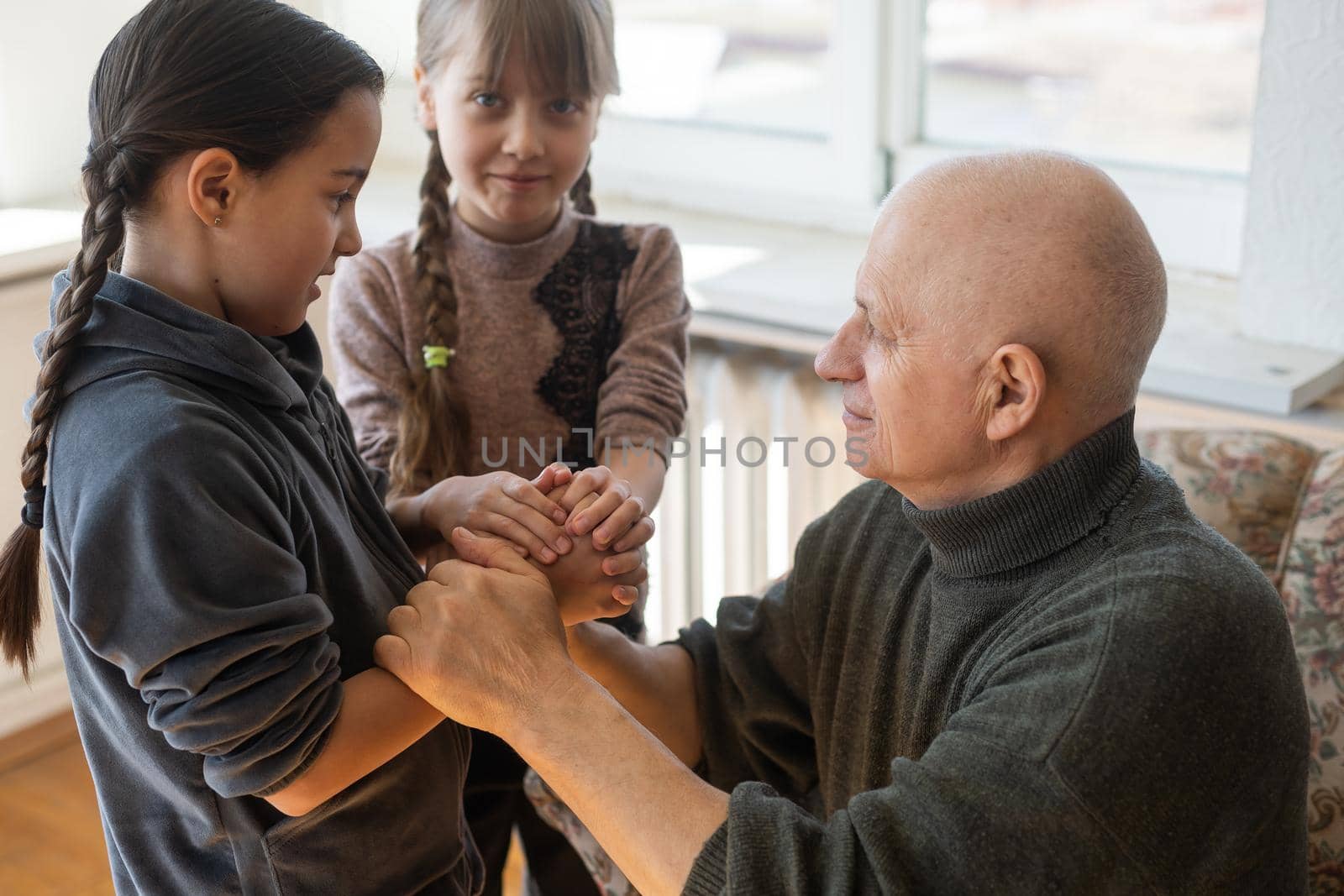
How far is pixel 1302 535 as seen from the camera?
1.56 m

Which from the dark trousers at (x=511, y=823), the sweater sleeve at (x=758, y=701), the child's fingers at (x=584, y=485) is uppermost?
the child's fingers at (x=584, y=485)

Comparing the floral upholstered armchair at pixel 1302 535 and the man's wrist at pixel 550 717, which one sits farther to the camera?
the floral upholstered armchair at pixel 1302 535

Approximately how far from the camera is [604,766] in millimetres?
1163

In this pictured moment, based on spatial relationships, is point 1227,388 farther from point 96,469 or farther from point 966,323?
point 96,469

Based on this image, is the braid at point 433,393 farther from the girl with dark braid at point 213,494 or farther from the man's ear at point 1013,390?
the man's ear at point 1013,390

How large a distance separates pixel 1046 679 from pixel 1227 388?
1139 millimetres

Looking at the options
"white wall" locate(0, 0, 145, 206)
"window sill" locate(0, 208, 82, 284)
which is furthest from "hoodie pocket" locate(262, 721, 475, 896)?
"white wall" locate(0, 0, 145, 206)

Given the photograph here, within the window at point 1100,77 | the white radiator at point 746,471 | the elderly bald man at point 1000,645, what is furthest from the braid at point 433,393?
the window at point 1100,77

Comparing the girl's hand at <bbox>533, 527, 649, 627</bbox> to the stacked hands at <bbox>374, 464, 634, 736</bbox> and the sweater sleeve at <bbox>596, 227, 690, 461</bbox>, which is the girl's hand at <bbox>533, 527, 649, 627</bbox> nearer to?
the stacked hands at <bbox>374, 464, 634, 736</bbox>

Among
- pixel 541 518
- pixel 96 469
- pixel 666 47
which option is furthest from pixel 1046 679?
pixel 666 47

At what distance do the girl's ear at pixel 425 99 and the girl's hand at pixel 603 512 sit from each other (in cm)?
62

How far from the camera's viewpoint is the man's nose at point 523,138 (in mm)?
1691

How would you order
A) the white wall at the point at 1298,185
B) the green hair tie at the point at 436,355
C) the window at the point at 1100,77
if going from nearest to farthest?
the green hair tie at the point at 436,355 → the white wall at the point at 1298,185 → the window at the point at 1100,77

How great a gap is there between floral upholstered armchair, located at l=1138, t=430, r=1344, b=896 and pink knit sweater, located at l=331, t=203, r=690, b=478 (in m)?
0.66
